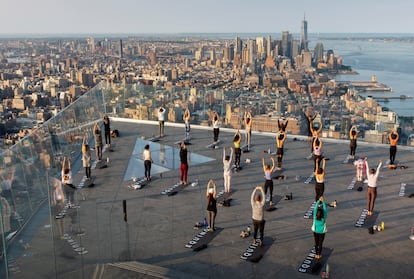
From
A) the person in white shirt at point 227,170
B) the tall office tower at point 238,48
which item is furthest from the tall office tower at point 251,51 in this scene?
the person in white shirt at point 227,170

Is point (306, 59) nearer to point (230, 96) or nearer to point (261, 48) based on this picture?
point (261, 48)

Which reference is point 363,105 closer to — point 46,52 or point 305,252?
point 305,252

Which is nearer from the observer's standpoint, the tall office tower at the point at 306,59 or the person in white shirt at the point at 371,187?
the person in white shirt at the point at 371,187

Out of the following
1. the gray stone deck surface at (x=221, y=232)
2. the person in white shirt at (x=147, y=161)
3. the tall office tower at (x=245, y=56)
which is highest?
the tall office tower at (x=245, y=56)

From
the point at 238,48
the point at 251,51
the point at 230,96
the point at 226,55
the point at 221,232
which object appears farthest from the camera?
the point at 238,48

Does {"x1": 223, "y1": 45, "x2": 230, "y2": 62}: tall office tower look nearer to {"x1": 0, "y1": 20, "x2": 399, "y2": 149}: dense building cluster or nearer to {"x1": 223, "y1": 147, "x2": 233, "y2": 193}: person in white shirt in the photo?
{"x1": 0, "y1": 20, "x2": 399, "y2": 149}: dense building cluster

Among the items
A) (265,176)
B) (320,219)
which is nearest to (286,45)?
(265,176)

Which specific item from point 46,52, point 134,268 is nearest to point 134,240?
point 134,268

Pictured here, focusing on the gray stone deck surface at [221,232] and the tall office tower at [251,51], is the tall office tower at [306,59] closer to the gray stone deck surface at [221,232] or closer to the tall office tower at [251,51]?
the tall office tower at [251,51]

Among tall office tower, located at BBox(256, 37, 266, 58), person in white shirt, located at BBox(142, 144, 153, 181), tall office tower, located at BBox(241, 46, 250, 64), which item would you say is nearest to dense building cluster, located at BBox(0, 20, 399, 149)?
tall office tower, located at BBox(241, 46, 250, 64)
